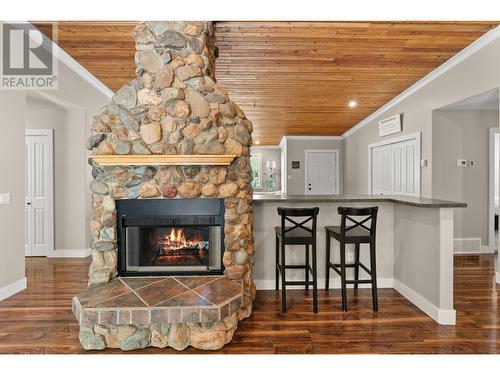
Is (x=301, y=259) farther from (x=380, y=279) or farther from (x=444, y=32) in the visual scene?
(x=444, y=32)

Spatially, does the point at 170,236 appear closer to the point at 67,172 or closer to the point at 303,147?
the point at 67,172

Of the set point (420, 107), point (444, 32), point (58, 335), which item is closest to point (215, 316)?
point (58, 335)

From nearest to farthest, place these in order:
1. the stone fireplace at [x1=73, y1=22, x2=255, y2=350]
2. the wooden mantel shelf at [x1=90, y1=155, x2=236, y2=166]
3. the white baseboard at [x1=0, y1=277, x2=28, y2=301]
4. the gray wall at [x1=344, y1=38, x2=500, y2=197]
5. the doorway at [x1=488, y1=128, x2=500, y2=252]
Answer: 1. the wooden mantel shelf at [x1=90, y1=155, x2=236, y2=166]
2. the stone fireplace at [x1=73, y1=22, x2=255, y2=350]
3. the white baseboard at [x1=0, y1=277, x2=28, y2=301]
4. the gray wall at [x1=344, y1=38, x2=500, y2=197]
5. the doorway at [x1=488, y1=128, x2=500, y2=252]

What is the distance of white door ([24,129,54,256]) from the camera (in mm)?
5105

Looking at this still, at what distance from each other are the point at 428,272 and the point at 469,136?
126 inches

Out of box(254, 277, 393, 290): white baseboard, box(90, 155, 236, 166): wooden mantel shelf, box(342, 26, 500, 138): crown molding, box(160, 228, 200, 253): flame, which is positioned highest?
box(342, 26, 500, 138): crown molding

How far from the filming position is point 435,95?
15.7ft

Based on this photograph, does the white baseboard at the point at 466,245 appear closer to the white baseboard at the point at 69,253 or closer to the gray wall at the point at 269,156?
the white baseboard at the point at 69,253

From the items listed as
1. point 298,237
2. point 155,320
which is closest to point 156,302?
point 155,320

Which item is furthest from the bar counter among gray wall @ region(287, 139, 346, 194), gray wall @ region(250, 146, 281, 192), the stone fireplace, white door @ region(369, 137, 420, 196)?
gray wall @ region(250, 146, 281, 192)

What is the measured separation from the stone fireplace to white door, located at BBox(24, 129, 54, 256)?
287cm

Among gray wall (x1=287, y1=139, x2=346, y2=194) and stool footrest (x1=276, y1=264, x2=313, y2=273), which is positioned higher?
gray wall (x1=287, y1=139, x2=346, y2=194)

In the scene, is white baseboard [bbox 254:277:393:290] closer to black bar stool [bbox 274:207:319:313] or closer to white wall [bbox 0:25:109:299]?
black bar stool [bbox 274:207:319:313]
